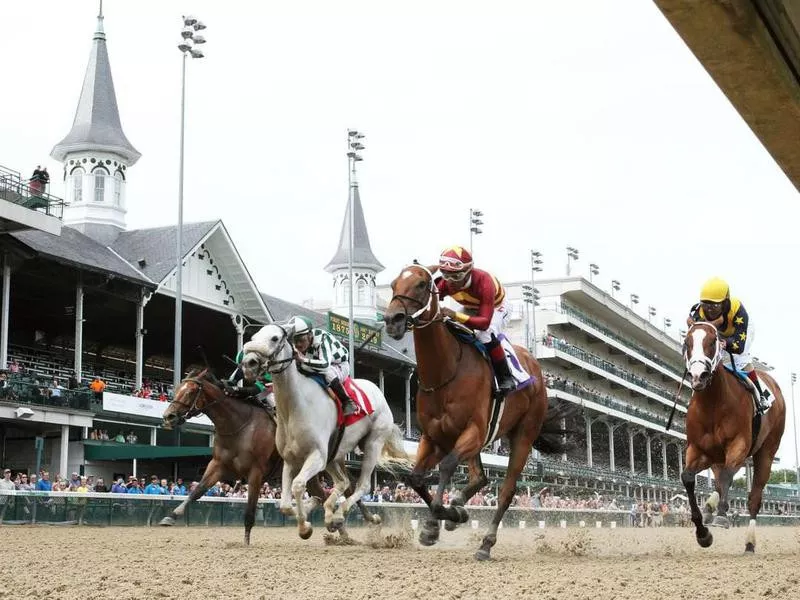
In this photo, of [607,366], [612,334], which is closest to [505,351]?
[607,366]

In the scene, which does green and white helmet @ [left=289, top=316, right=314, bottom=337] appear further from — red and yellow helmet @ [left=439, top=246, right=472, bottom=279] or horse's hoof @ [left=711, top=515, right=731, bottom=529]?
horse's hoof @ [left=711, top=515, right=731, bottom=529]

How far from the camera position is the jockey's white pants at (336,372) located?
11.1 m

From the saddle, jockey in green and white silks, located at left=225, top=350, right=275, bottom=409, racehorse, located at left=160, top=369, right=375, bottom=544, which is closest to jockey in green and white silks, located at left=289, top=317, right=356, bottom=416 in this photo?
jockey in green and white silks, located at left=225, top=350, right=275, bottom=409

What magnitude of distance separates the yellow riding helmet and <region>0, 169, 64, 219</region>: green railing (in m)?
19.0

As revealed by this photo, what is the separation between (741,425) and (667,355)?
100159 mm

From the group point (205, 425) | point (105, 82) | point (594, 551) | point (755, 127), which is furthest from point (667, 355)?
point (755, 127)

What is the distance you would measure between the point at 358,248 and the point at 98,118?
25.8m

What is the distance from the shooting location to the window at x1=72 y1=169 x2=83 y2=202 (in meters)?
41.6

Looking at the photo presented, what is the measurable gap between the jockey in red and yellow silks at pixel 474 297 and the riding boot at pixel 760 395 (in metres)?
2.84

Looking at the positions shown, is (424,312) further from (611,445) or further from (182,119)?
(611,445)

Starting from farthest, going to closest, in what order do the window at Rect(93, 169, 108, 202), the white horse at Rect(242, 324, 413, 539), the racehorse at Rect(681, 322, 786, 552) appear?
the window at Rect(93, 169, 108, 202) → the white horse at Rect(242, 324, 413, 539) → the racehorse at Rect(681, 322, 786, 552)

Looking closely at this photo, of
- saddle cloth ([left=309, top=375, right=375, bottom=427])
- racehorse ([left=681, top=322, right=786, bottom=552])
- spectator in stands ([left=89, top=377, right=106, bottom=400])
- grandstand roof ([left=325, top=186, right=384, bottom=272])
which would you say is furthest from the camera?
grandstand roof ([left=325, top=186, right=384, bottom=272])

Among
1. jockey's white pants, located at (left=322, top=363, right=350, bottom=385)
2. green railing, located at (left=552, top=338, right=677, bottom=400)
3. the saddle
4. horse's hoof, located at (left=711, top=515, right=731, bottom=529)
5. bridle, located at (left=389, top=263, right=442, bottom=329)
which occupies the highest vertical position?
green railing, located at (left=552, top=338, right=677, bottom=400)

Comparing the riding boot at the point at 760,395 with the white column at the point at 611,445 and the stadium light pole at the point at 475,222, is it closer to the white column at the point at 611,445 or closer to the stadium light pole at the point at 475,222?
the stadium light pole at the point at 475,222
